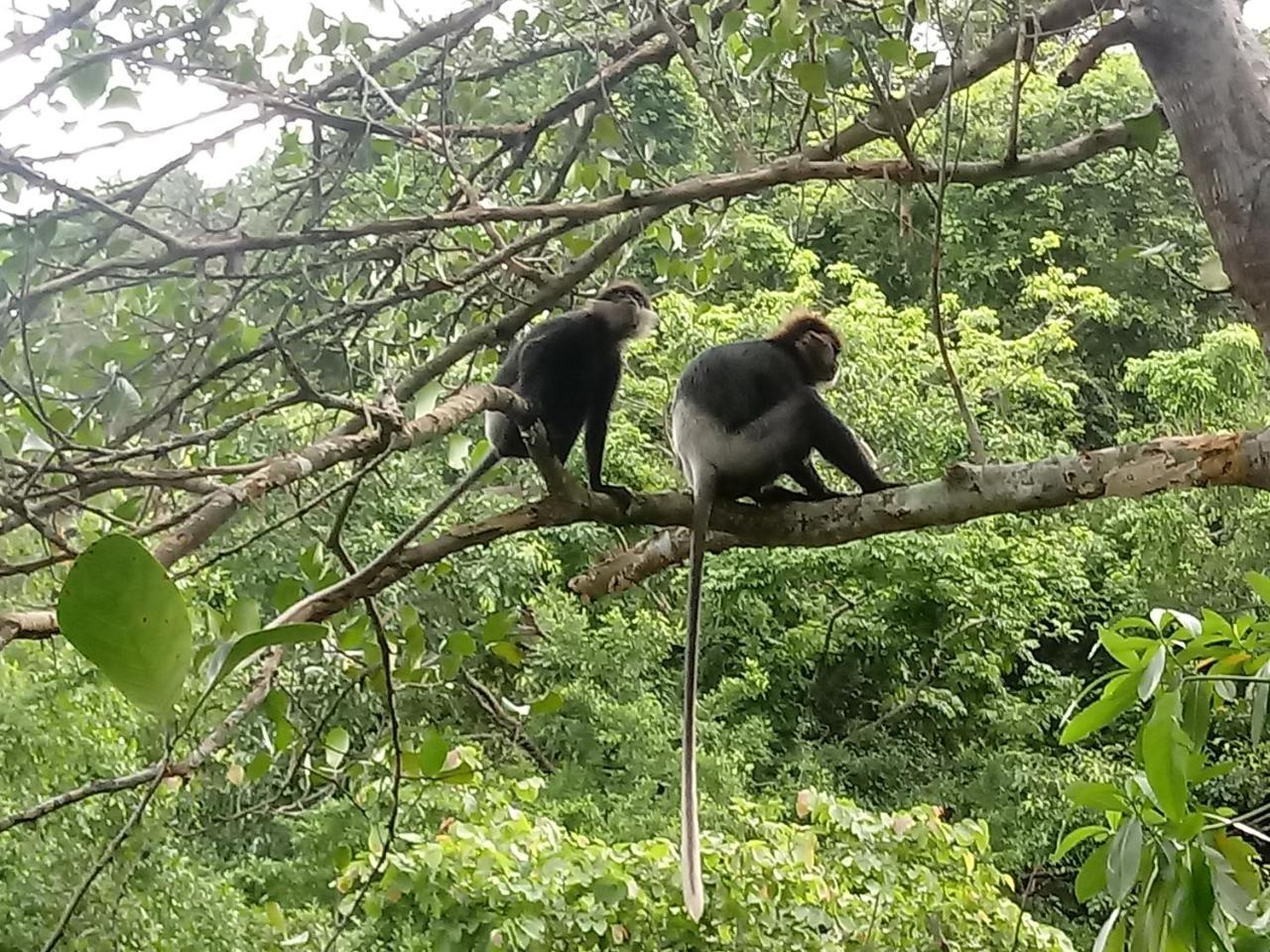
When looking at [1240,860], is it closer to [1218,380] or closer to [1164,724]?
[1164,724]

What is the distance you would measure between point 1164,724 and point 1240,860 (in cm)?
38

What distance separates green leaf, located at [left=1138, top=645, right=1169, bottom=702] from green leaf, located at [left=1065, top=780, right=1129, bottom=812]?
0.07 metres

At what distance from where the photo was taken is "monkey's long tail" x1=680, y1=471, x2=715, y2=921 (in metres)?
1.40

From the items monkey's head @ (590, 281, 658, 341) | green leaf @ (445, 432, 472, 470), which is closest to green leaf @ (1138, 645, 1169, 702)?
green leaf @ (445, 432, 472, 470)

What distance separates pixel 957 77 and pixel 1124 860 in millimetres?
859

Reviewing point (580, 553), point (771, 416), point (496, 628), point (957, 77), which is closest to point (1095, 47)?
point (957, 77)

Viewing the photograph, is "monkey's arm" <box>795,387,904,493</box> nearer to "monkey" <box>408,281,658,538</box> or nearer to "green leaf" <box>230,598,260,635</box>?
"monkey" <box>408,281,658,538</box>

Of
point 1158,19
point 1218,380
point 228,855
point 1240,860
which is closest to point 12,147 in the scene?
point 1158,19

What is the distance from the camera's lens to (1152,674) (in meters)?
0.79

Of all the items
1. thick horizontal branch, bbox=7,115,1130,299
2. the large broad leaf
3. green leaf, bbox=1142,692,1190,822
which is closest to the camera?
the large broad leaf

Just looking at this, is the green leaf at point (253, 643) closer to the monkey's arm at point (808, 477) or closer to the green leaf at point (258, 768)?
the green leaf at point (258, 768)

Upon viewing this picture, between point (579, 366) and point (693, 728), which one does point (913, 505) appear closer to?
point (693, 728)

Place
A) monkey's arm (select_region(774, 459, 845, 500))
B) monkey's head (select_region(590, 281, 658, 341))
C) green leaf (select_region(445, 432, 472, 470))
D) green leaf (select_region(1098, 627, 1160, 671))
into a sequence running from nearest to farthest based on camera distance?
green leaf (select_region(1098, 627, 1160, 671)) → green leaf (select_region(445, 432, 472, 470)) → monkey's arm (select_region(774, 459, 845, 500)) → monkey's head (select_region(590, 281, 658, 341))

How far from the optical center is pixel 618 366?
238cm
